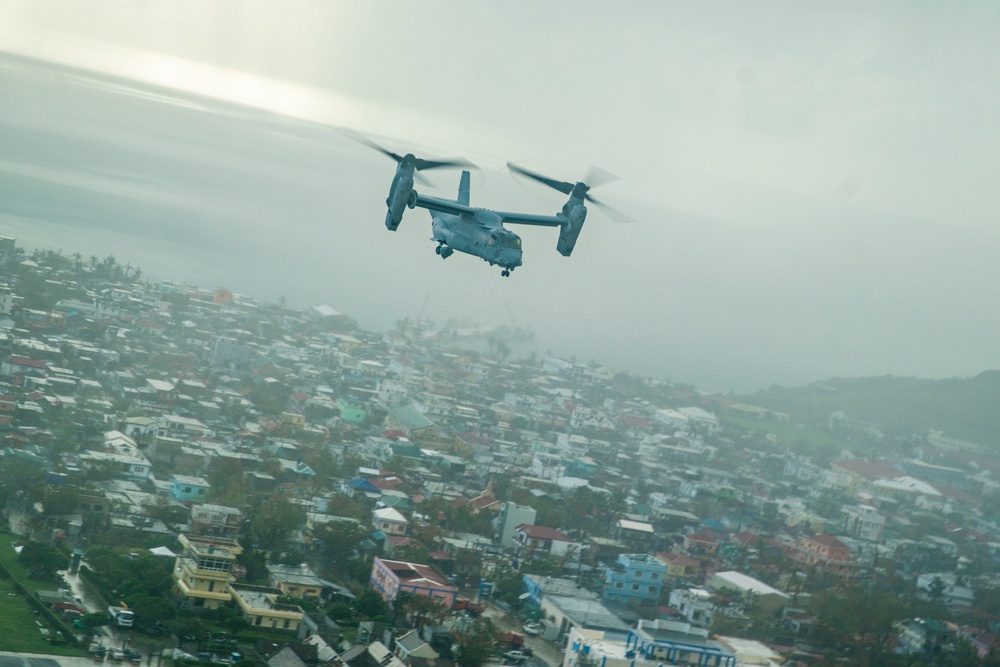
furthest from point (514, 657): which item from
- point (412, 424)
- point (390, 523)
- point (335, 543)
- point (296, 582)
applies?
point (412, 424)

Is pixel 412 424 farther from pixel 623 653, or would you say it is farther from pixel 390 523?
pixel 623 653

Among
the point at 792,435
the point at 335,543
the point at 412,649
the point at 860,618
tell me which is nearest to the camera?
the point at 412,649

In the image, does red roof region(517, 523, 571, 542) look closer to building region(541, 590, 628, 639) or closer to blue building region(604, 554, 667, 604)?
blue building region(604, 554, 667, 604)

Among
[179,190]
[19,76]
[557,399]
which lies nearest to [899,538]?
[557,399]

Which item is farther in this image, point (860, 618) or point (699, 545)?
point (699, 545)

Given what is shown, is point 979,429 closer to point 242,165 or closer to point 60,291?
point 60,291

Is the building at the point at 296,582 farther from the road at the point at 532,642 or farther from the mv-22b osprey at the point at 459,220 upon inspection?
the mv-22b osprey at the point at 459,220
